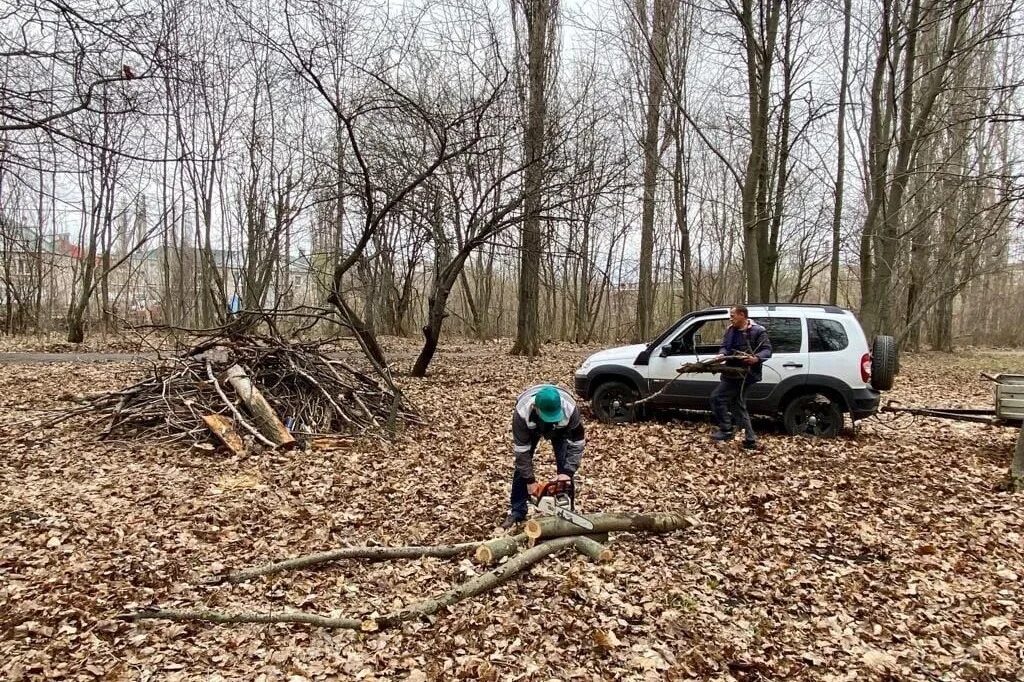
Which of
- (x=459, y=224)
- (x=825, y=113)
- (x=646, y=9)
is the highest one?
(x=646, y=9)

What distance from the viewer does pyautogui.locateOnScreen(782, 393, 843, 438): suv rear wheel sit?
825 centimetres

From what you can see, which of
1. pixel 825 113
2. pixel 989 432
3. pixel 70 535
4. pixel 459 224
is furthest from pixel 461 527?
pixel 825 113

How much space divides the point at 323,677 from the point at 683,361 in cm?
690

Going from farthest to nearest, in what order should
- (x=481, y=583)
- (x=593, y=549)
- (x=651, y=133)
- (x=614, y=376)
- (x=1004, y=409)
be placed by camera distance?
(x=651, y=133) → (x=614, y=376) → (x=1004, y=409) → (x=593, y=549) → (x=481, y=583)

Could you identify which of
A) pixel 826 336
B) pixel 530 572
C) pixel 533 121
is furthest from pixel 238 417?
pixel 533 121

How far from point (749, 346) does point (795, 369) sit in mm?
1006

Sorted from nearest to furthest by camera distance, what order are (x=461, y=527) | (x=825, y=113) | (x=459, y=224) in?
(x=461, y=527) < (x=459, y=224) < (x=825, y=113)

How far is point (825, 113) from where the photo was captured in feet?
49.4

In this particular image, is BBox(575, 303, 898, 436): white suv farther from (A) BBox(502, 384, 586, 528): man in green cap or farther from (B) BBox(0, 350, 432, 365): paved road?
(B) BBox(0, 350, 432, 365): paved road

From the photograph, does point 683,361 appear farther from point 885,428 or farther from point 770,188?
point 770,188

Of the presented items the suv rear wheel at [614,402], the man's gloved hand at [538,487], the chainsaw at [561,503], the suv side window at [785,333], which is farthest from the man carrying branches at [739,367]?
the man's gloved hand at [538,487]

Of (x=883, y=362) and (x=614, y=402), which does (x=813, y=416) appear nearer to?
(x=883, y=362)

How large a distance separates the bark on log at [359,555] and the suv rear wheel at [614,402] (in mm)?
5119

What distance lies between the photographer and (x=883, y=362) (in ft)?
27.2
